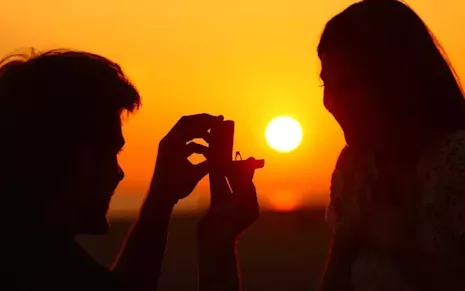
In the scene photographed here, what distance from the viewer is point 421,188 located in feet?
11.5

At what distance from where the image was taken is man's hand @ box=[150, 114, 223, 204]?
4109mm

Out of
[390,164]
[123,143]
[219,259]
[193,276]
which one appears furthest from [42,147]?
[193,276]

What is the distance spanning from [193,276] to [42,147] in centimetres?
2279

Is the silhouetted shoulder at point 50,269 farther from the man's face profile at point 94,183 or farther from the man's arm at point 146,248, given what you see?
the man's arm at point 146,248

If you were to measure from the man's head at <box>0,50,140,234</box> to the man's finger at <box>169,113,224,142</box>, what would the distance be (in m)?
0.68

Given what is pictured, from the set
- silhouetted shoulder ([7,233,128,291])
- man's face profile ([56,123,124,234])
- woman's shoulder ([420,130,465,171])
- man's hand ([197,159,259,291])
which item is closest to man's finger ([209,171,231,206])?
man's hand ([197,159,259,291])

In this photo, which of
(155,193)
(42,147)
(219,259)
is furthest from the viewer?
(155,193)

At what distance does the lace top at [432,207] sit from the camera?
3332 mm

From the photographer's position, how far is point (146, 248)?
13.3 ft

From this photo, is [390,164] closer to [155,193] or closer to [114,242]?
[155,193]

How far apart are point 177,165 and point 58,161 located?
42.7 inches

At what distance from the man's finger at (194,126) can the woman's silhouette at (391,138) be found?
1.84 ft

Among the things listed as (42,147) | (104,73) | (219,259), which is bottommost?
(219,259)

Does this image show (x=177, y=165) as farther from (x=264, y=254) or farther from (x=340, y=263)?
(x=264, y=254)
